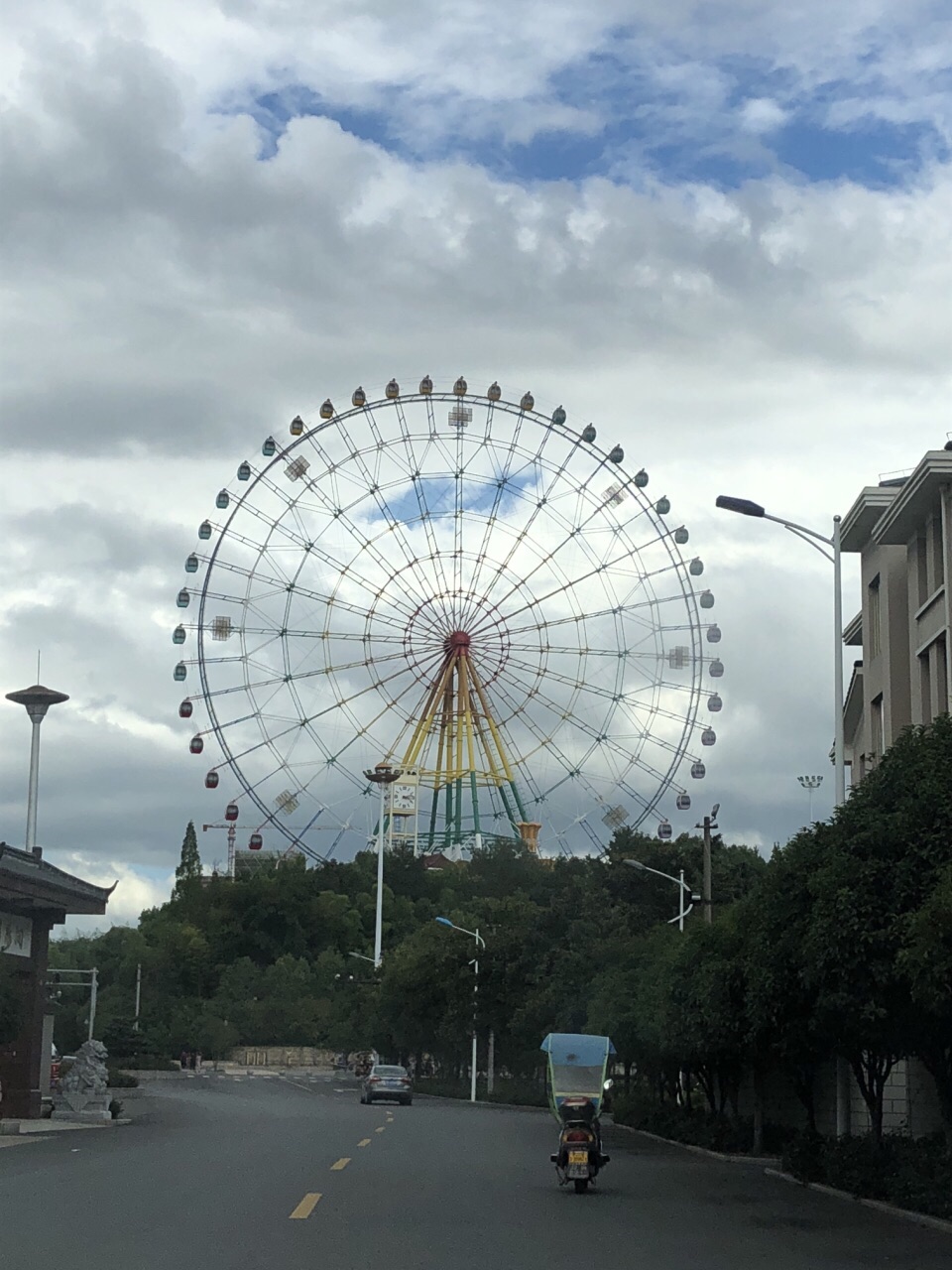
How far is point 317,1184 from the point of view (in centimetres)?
2131

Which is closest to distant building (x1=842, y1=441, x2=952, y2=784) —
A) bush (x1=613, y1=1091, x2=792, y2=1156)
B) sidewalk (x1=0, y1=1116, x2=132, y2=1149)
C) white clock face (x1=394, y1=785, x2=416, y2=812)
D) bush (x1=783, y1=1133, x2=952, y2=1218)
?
bush (x1=783, y1=1133, x2=952, y2=1218)

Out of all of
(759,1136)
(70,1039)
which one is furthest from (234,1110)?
(70,1039)

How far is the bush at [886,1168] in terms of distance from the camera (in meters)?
20.4

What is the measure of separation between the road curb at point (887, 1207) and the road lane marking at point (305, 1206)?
6700mm

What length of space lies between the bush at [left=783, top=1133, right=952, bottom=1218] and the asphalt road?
0.45 m

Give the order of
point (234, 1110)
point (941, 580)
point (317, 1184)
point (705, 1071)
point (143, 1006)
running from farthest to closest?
point (143, 1006), point (234, 1110), point (705, 1071), point (941, 580), point (317, 1184)

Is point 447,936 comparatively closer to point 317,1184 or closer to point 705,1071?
point 705,1071

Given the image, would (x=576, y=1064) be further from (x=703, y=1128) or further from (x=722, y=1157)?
(x=703, y=1128)

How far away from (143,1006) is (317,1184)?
103062mm

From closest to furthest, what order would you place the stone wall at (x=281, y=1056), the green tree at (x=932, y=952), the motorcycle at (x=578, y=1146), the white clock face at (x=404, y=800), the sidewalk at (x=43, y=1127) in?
1. the green tree at (x=932, y=952)
2. the motorcycle at (x=578, y=1146)
3. the sidewalk at (x=43, y=1127)
4. the white clock face at (x=404, y=800)
5. the stone wall at (x=281, y=1056)

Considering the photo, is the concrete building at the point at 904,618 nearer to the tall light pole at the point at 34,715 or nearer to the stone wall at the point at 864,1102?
the stone wall at the point at 864,1102

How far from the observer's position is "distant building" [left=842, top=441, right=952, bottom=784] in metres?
30.7

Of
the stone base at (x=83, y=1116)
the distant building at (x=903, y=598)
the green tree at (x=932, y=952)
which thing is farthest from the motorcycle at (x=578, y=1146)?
the stone base at (x=83, y=1116)

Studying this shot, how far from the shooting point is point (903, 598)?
1405 inches
